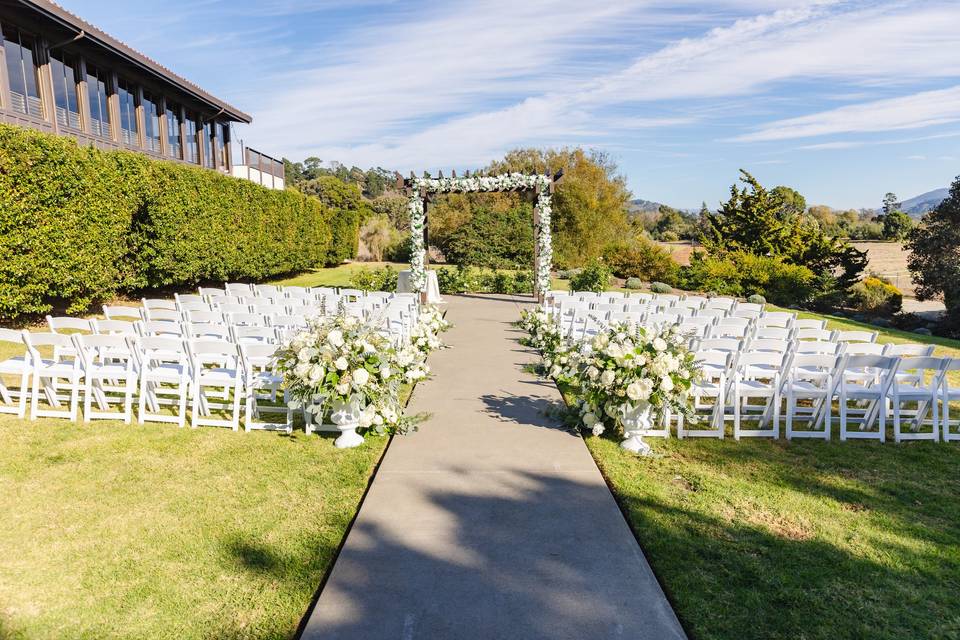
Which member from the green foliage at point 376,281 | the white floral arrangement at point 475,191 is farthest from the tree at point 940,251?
the green foliage at point 376,281

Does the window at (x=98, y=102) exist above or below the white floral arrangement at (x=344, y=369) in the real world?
above

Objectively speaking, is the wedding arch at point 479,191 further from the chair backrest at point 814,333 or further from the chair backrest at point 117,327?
the chair backrest at point 117,327

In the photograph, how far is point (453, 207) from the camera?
36406mm

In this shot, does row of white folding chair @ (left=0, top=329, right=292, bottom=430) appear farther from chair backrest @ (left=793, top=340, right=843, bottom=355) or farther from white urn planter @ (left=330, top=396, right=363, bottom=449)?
chair backrest @ (left=793, top=340, right=843, bottom=355)

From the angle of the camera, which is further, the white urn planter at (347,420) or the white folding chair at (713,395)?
the white folding chair at (713,395)

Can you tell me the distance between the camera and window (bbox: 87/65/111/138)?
1861 centimetres

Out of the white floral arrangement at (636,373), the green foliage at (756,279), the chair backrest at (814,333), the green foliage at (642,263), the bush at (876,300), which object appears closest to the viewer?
the white floral arrangement at (636,373)

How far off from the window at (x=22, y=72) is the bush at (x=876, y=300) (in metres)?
27.9

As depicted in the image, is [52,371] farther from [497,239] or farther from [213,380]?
[497,239]

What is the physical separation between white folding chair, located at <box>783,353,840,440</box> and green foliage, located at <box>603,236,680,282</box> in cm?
1840

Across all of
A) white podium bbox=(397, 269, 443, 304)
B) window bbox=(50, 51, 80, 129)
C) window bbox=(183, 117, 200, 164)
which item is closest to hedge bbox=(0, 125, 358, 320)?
window bbox=(50, 51, 80, 129)

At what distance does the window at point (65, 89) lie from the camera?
667 inches

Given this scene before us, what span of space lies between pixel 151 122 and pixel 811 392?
2336 cm

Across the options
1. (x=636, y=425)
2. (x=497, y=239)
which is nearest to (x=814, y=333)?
(x=636, y=425)
